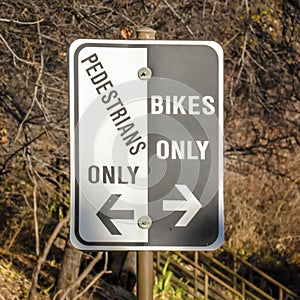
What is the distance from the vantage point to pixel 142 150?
3.18m

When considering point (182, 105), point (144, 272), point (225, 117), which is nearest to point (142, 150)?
point (182, 105)

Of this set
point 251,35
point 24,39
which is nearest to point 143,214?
point 24,39

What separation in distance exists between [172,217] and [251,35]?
682 cm

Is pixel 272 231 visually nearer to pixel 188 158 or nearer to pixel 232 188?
pixel 232 188

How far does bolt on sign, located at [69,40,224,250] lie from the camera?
3.18 meters

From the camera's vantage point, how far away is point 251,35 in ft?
32.0

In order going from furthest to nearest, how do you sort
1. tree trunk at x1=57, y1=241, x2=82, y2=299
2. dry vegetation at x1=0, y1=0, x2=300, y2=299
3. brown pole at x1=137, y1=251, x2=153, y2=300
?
tree trunk at x1=57, y1=241, x2=82, y2=299 < dry vegetation at x1=0, y1=0, x2=300, y2=299 < brown pole at x1=137, y1=251, x2=153, y2=300

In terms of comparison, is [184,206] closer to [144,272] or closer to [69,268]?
[144,272]

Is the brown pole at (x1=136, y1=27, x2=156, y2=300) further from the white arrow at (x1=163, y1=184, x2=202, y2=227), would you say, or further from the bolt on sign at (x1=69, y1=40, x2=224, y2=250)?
the white arrow at (x1=163, y1=184, x2=202, y2=227)

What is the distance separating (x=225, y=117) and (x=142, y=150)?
24.4 ft

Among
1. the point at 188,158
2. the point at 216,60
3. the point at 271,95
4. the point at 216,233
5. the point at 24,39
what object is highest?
the point at 271,95

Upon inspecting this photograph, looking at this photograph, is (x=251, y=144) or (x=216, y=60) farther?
(x=251, y=144)

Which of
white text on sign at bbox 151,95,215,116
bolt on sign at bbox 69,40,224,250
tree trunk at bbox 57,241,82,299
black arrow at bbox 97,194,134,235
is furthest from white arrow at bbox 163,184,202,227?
tree trunk at bbox 57,241,82,299

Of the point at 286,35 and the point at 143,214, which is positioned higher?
the point at 286,35
